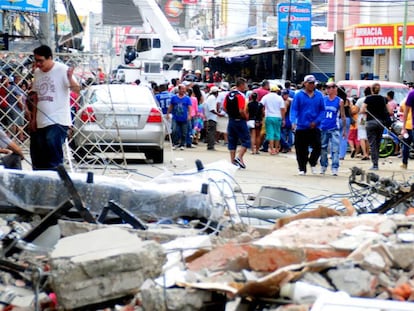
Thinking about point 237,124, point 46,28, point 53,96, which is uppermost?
point 46,28

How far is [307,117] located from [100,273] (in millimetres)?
10602

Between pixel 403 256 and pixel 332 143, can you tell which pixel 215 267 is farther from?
pixel 332 143

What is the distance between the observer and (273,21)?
62031 millimetres

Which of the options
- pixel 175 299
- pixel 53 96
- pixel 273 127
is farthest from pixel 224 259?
pixel 273 127

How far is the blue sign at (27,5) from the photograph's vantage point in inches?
565

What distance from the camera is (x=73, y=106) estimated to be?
1584 cm

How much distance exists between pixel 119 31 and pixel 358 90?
4113 cm

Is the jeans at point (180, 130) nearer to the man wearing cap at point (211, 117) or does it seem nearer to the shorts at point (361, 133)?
the man wearing cap at point (211, 117)

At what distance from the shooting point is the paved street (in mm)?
14414

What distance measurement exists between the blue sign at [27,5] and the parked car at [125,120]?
62.7 inches

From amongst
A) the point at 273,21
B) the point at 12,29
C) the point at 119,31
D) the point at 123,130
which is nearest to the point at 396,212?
the point at 123,130

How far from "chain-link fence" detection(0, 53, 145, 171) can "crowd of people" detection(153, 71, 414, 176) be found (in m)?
2.63

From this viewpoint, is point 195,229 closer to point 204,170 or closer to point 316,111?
point 204,170

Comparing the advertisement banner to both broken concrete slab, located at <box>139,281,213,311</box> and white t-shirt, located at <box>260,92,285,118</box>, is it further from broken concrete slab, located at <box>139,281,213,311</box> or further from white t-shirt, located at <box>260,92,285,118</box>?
broken concrete slab, located at <box>139,281,213,311</box>
